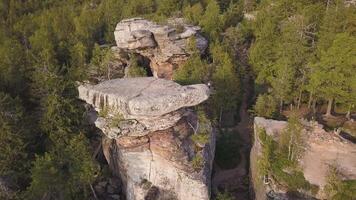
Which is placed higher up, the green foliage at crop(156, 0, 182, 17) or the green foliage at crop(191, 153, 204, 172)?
the green foliage at crop(156, 0, 182, 17)

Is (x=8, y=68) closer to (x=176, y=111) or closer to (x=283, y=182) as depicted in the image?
(x=176, y=111)

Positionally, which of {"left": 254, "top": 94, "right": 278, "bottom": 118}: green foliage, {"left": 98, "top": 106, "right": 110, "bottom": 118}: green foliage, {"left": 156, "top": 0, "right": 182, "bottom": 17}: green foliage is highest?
{"left": 156, "top": 0, "right": 182, "bottom": 17}: green foliage

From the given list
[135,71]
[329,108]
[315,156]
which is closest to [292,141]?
[315,156]

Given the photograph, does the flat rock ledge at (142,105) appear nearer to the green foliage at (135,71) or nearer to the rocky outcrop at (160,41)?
the green foliage at (135,71)

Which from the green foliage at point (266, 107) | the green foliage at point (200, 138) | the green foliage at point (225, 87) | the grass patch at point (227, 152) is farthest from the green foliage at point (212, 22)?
the green foliage at point (200, 138)

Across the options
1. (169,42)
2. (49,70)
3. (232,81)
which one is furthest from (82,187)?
(169,42)

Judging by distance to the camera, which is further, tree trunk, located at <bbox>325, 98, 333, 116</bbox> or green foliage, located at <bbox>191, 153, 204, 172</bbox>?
tree trunk, located at <bbox>325, 98, 333, 116</bbox>

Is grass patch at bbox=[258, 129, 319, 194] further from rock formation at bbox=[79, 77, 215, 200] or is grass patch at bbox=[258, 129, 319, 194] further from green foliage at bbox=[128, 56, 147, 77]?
green foliage at bbox=[128, 56, 147, 77]

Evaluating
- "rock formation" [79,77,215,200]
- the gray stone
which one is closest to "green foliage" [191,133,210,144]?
"rock formation" [79,77,215,200]
